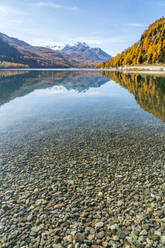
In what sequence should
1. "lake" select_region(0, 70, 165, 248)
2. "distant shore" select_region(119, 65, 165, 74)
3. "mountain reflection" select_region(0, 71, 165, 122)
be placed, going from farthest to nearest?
"distant shore" select_region(119, 65, 165, 74), "mountain reflection" select_region(0, 71, 165, 122), "lake" select_region(0, 70, 165, 248)

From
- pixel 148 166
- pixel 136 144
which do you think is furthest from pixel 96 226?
pixel 136 144

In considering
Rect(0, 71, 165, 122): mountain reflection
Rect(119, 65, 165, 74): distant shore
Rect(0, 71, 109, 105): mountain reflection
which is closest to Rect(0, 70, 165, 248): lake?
Rect(0, 71, 165, 122): mountain reflection

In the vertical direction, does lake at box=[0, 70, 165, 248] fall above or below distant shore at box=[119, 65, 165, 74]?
below

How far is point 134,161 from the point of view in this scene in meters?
15.0

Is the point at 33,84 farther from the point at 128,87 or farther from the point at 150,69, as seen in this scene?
the point at 150,69

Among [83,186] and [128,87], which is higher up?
[128,87]

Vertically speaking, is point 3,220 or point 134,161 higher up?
point 134,161

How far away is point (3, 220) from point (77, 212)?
4.05 m

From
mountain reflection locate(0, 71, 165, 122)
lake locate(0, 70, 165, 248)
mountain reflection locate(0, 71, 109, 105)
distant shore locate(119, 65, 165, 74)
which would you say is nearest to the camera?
lake locate(0, 70, 165, 248)

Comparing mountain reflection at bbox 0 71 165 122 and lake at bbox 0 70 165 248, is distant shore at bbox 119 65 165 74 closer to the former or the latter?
mountain reflection at bbox 0 71 165 122

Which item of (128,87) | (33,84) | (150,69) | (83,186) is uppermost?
(150,69)

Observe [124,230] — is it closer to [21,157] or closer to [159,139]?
[21,157]

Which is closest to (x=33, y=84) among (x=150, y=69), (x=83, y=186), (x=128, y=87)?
(x=128, y=87)

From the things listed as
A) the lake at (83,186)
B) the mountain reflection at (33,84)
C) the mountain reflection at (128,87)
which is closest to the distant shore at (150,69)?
the mountain reflection at (128,87)
